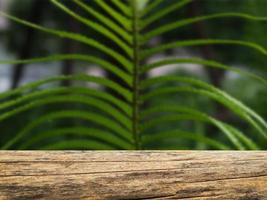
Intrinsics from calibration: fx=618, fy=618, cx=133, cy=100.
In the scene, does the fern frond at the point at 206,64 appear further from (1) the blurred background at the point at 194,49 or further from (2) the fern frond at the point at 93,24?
(1) the blurred background at the point at 194,49

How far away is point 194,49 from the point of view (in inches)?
119

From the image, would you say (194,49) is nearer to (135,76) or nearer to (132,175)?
(135,76)

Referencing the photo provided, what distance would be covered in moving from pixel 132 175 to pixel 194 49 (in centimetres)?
251

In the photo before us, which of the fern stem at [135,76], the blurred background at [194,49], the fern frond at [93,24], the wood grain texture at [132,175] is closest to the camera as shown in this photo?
the wood grain texture at [132,175]

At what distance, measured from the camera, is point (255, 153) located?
637 millimetres

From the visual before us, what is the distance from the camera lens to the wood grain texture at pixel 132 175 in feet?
1.71

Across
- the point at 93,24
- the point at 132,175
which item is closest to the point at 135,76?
the point at 93,24

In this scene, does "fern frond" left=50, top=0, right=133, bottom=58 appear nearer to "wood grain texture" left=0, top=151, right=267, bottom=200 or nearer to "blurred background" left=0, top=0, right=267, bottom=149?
"wood grain texture" left=0, top=151, right=267, bottom=200

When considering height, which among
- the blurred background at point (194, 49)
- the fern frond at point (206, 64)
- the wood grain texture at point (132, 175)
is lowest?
the wood grain texture at point (132, 175)

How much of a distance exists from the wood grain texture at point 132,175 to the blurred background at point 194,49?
76 cm

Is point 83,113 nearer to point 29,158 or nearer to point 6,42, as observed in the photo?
point 29,158

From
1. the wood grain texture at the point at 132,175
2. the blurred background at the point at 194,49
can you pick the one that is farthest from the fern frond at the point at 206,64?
the blurred background at the point at 194,49

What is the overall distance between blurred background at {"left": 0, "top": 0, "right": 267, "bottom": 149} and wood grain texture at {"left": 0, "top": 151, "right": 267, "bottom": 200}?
0.76 metres

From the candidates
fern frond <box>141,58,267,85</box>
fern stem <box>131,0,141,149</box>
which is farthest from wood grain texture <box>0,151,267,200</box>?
fern stem <box>131,0,141,149</box>
